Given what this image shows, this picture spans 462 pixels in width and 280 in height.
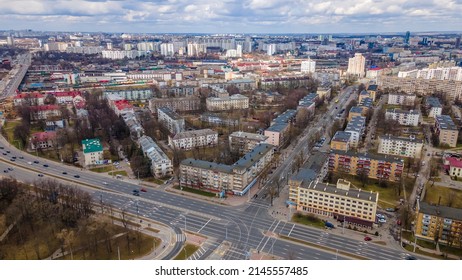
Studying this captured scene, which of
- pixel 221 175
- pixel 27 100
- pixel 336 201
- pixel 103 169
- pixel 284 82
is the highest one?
pixel 284 82

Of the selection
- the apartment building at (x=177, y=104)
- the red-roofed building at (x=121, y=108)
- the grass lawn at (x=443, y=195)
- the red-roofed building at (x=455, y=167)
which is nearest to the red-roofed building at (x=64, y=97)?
the red-roofed building at (x=121, y=108)

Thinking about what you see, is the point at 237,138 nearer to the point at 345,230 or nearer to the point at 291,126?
the point at 291,126

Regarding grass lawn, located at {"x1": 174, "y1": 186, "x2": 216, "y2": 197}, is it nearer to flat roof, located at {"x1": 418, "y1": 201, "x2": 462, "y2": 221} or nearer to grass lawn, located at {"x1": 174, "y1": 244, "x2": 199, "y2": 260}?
grass lawn, located at {"x1": 174, "y1": 244, "x2": 199, "y2": 260}

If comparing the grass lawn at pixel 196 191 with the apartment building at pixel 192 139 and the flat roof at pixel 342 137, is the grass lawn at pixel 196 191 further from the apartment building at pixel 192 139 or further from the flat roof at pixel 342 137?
the flat roof at pixel 342 137

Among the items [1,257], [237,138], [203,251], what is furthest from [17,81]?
[203,251]

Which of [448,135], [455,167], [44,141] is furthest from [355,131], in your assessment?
[44,141]

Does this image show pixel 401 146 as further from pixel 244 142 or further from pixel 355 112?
pixel 244 142
